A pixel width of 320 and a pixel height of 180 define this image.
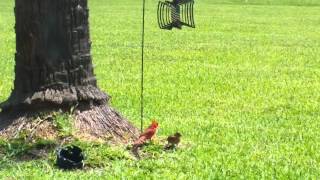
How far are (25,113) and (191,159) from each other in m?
1.34

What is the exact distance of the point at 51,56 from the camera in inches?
243

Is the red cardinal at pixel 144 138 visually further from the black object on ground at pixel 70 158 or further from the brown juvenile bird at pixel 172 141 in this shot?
the black object on ground at pixel 70 158

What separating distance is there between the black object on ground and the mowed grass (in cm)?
10

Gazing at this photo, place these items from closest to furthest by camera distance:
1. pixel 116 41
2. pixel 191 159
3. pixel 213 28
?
pixel 191 159 < pixel 116 41 < pixel 213 28

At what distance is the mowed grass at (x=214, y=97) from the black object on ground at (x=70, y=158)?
10 cm

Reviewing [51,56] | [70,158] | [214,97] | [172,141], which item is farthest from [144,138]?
[214,97]

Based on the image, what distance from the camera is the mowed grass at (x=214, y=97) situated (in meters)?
5.91

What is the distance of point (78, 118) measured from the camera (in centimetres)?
631

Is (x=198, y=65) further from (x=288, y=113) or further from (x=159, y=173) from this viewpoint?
(x=159, y=173)

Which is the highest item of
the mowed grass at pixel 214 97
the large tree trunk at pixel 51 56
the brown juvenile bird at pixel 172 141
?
the large tree trunk at pixel 51 56

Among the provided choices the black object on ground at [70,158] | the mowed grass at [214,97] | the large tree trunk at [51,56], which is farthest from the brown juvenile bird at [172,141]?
the black object on ground at [70,158]

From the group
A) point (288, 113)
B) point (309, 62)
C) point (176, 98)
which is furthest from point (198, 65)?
point (288, 113)

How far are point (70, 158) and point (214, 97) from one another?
3915 mm

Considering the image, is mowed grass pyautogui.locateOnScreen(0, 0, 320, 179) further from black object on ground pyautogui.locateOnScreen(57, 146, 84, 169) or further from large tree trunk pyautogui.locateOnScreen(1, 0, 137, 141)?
large tree trunk pyautogui.locateOnScreen(1, 0, 137, 141)
